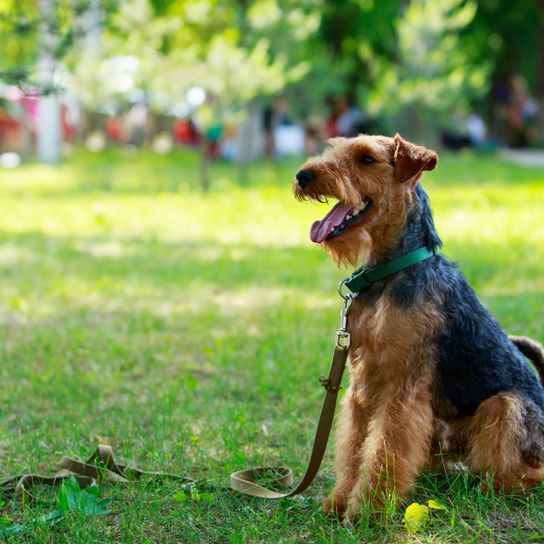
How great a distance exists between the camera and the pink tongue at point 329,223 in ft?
11.2

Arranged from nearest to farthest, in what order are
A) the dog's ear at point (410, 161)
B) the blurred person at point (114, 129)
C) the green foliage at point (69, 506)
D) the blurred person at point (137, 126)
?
the green foliage at point (69, 506), the dog's ear at point (410, 161), the blurred person at point (137, 126), the blurred person at point (114, 129)

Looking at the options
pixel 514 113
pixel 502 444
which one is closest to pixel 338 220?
pixel 502 444

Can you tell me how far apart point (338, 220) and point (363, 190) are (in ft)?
0.53

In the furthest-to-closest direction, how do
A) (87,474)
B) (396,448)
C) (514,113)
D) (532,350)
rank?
1. (514,113)
2. (532,350)
3. (87,474)
4. (396,448)

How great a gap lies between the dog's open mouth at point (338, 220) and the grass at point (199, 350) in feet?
3.74

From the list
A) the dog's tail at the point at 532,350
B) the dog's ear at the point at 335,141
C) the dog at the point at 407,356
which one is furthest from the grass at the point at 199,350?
the dog's ear at the point at 335,141

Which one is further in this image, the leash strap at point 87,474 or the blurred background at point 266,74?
the blurred background at point 266,74

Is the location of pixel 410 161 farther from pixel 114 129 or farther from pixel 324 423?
pixel 114 129

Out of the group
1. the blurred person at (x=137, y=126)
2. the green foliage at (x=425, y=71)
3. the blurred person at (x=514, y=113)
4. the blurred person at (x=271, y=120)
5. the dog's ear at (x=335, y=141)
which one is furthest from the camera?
the blurred person at (x=137, y=126)

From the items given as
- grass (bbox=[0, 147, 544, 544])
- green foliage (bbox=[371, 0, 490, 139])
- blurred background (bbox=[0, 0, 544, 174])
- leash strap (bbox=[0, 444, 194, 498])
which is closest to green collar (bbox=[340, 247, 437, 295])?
grass (bbox=[0, 147, 544, 544])

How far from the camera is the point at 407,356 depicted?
130 inches

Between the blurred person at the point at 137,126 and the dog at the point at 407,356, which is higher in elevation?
the blurred person at the point at 137,126

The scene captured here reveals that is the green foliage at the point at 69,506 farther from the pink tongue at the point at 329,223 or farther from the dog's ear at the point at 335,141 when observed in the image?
the dog's ear at the point at 335,141

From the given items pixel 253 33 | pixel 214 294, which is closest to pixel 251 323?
pixel 214 294
